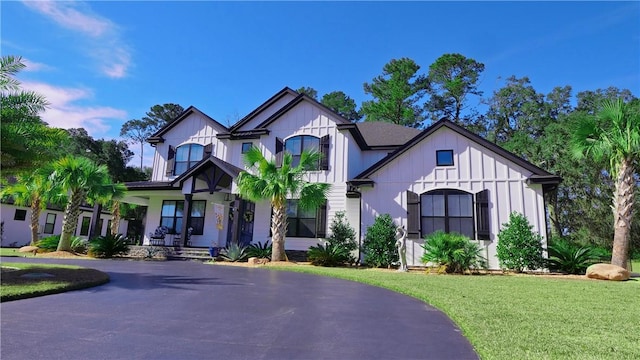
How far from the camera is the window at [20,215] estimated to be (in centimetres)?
2437

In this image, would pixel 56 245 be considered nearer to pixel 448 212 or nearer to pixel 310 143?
pixel 310 143

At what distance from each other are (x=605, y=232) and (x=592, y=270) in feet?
64.8

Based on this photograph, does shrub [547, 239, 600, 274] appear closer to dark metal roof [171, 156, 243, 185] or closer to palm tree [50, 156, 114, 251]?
dark metal roof [171, 156, 243, 185]

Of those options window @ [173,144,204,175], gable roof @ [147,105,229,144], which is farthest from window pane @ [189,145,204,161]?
gable roof @ [147,105,229,144]

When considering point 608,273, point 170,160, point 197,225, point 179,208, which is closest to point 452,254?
point 608,273

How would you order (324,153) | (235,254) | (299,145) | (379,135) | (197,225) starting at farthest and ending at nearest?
(379,135) < (197,225) < (299,145) < (324,153) < (235,254)

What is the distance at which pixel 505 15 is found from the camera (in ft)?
42.3

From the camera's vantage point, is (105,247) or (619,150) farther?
(105,247)

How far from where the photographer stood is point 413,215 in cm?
1406

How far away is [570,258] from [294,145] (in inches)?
475

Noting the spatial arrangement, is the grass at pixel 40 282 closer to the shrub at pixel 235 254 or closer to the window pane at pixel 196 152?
the shrub at pixel 235 254

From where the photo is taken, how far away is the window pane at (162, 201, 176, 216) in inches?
737

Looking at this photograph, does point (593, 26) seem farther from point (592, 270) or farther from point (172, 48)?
point (172, 48)

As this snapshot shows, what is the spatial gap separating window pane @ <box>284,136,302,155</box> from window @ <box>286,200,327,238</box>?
2544mm
